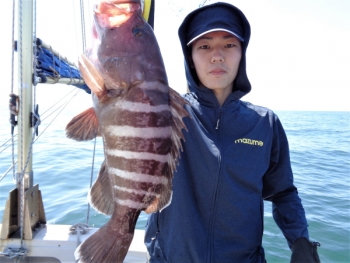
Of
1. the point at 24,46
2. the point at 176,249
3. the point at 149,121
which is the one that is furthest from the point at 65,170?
the point at 149,121

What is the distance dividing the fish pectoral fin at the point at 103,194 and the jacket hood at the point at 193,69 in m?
1.16

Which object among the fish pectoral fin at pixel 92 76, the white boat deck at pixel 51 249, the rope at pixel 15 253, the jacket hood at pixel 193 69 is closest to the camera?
the fish pectoral fin at pixel 92 76

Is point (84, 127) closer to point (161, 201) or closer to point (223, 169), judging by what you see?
point (161, 201)

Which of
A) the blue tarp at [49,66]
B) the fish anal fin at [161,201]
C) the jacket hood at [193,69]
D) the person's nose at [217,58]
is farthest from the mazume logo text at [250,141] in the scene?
the blue tarp at [49,66]

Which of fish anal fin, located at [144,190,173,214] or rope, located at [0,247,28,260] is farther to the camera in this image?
rope, located at [0,247,28,260]

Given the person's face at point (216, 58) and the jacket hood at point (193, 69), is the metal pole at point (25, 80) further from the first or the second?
the person's face at point (216, 58)

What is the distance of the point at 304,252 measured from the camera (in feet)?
6.59

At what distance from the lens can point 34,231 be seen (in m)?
2.96

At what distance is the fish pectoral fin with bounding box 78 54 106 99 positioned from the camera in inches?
51.4

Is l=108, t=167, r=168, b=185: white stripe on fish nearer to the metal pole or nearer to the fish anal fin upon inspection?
the fish anal fin

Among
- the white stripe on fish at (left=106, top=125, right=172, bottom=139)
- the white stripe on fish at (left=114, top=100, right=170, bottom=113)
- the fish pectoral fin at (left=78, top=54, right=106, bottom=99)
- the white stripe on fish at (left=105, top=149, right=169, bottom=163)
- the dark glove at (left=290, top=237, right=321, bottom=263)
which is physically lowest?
the dark glove at (left=290, top=237, right=321, bottom=263)

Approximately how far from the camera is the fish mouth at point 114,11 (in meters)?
1.39

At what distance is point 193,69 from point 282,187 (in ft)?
4.10

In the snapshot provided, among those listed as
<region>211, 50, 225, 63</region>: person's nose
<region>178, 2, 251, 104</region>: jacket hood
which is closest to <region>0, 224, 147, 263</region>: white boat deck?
<region>178, 2, 251, 104</region>: jacket hood
